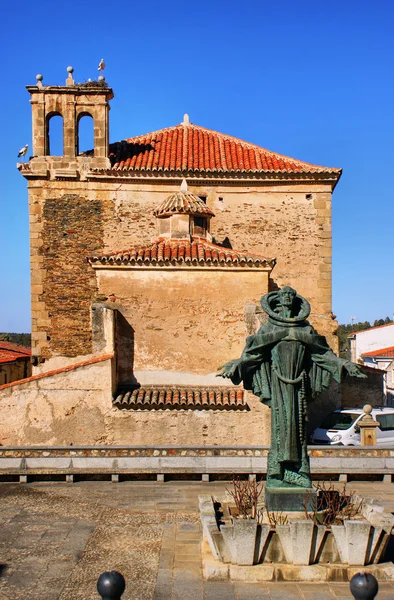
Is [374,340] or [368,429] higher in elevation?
[368,429]

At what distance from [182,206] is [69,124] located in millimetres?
5244

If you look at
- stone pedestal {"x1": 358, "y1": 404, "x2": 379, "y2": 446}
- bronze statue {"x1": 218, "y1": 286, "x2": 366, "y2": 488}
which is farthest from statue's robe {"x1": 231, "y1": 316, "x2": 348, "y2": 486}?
stone pedestal {"x1": 358, "y1": 404, "x2": 379, "y2": 446}

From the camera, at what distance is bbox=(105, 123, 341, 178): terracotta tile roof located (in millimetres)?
21625

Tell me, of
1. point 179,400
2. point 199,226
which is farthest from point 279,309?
point 199,226

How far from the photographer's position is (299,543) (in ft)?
21.7

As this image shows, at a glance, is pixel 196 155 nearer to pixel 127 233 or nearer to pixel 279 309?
pixel 127 233

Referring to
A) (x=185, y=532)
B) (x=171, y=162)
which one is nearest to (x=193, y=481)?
(x=185, y=532)

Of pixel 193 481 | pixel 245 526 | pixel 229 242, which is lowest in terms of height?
pixel 193 481

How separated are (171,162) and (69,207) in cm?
368

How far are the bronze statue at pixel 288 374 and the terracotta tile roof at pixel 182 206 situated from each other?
1158 cm

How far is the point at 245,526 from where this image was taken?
259 inches

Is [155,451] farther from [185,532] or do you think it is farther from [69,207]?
[69,207]

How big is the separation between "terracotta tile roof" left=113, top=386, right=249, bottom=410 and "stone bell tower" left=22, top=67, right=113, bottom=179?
8.45 metres

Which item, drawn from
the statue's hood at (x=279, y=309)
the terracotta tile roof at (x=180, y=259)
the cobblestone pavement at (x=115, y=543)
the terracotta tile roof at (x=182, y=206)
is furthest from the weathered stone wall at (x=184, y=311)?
the statue's hood at (x=279, y=309)
